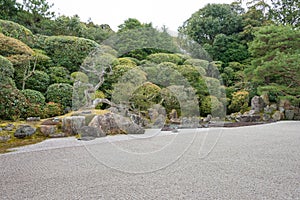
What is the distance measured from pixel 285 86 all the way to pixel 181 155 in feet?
24.4

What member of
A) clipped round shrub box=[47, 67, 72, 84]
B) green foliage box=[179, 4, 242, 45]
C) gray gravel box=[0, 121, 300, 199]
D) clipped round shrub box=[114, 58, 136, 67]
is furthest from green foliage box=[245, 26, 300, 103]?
clipped round shrub box=[47, 67, 72, 84]

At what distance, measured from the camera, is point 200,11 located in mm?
13531

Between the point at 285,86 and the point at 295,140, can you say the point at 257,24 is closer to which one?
the point at 285,86

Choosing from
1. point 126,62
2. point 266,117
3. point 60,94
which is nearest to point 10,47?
point 60,94

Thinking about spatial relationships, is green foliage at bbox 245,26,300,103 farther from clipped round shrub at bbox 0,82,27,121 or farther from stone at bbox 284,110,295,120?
clipped round shrub at bbox 0,82,27,121

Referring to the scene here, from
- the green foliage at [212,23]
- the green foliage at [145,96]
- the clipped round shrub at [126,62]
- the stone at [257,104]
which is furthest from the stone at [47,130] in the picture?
the green foliage at [212,23]

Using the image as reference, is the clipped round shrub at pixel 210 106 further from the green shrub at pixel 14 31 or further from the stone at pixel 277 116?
the green shrub at pixel 14 31

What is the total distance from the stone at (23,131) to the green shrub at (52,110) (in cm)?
159

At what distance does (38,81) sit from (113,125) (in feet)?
10.4

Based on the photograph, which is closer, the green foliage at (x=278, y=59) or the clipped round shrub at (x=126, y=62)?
the clipped round shrub at (x=126, y=62)

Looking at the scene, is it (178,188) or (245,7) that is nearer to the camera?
(178,188)

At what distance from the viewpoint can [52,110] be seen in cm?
634

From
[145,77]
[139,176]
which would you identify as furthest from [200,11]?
[139,176]

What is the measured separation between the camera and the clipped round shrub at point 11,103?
5262mm
